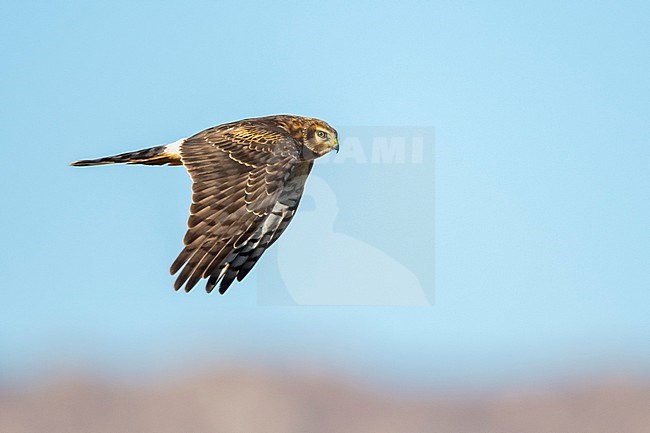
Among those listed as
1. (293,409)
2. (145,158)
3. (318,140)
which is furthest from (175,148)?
(293,409)

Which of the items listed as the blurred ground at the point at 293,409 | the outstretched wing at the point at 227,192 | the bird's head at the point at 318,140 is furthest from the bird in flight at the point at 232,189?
the blurred ground at the point at 293,409

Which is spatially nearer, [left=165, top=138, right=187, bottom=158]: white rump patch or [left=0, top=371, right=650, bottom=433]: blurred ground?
[left=165, top=138, right=187, bottom=158]: white rump patch

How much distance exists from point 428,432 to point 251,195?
6052 cm

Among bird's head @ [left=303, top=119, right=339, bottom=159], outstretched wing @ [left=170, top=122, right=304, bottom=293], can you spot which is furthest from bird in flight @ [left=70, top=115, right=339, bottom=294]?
bird's head @ [left=303, top=119, right=339, bottom=159]

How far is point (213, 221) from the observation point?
1426 centimetres

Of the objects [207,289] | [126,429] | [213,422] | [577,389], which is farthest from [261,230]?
[577,389]

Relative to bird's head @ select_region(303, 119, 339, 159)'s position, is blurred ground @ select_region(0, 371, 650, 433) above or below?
below

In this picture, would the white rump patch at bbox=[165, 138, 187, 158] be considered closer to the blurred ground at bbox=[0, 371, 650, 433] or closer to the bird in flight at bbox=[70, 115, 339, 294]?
the bird in flight at bbox=[70, 115, 339, 294]

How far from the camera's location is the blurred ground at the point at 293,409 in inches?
2697

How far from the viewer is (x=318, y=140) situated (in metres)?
16.9

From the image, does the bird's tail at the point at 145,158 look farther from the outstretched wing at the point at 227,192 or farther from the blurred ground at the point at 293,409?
the blurred ground at the point at 293,409

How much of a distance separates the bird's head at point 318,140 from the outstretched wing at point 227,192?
1321 mm

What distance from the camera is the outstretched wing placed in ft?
46.5

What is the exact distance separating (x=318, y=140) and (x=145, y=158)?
2.21m
